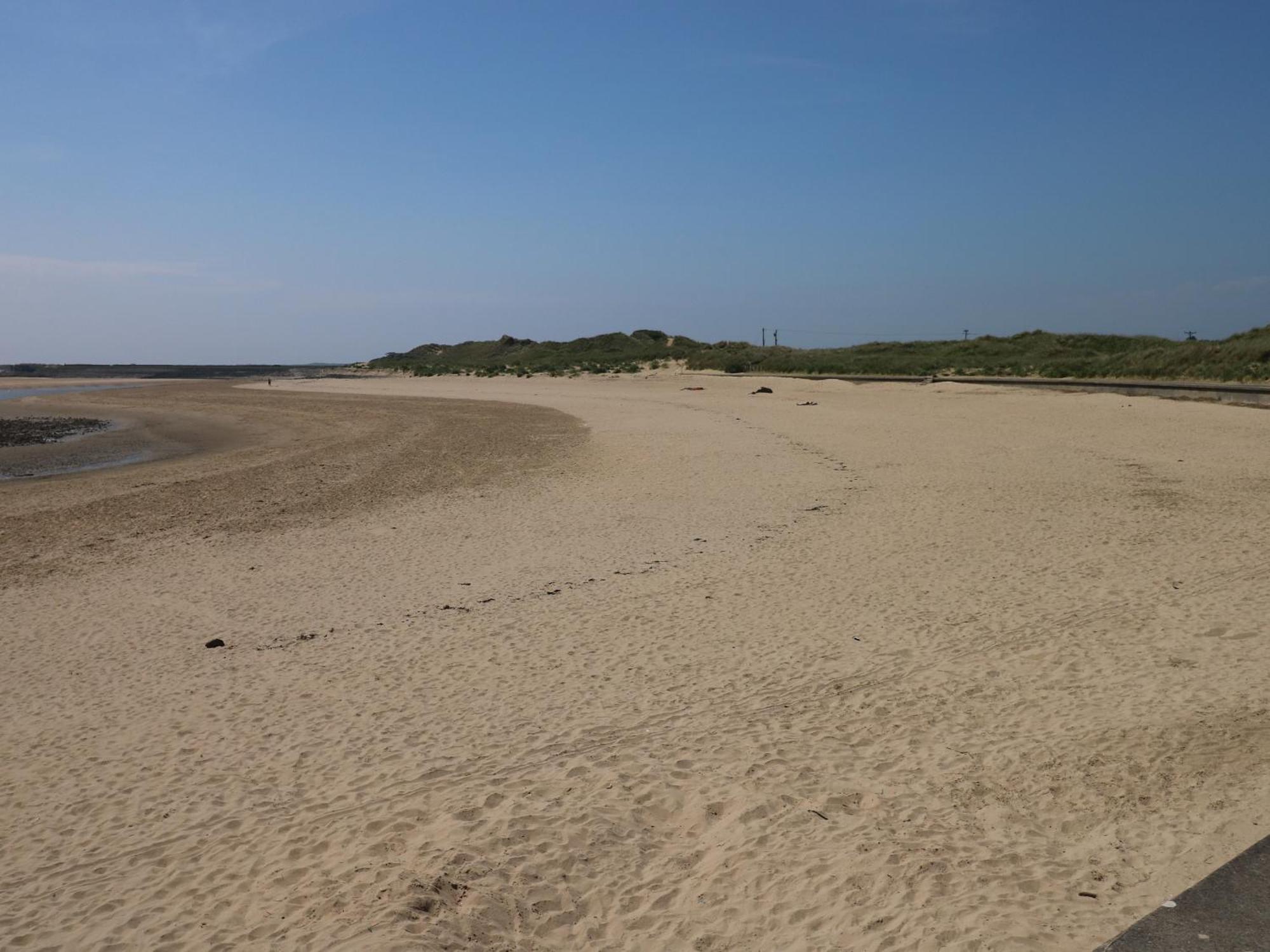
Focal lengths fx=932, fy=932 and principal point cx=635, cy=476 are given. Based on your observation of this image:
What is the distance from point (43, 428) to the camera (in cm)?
2902

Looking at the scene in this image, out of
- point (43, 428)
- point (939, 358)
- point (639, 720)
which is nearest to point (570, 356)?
point (939, 358)

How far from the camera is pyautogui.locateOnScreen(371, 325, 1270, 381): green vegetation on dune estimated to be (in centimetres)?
3319

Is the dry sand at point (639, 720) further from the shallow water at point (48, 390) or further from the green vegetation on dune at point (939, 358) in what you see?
the shallow water at point (48, 390)

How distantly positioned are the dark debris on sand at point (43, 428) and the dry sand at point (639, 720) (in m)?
15.2

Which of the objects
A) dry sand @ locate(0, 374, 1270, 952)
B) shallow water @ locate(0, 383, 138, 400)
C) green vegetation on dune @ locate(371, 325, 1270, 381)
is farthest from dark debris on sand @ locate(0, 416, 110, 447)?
green vegetation on dune @ locate(371, 325, 1270, 381)

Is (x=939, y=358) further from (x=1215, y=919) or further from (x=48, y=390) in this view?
(x=48, y=390)

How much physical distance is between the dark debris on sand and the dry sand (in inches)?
598

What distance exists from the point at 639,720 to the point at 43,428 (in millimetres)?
29954

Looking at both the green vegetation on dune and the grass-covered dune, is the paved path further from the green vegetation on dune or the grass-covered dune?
the grass-covered dune

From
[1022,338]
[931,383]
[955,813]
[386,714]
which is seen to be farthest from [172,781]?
[1022,338]

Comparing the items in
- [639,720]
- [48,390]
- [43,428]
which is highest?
[48,390]

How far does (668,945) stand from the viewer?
359 cm

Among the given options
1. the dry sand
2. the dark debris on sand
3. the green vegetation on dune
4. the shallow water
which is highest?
the green vegetation on dune

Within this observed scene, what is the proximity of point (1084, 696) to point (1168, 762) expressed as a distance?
0.90 meters
